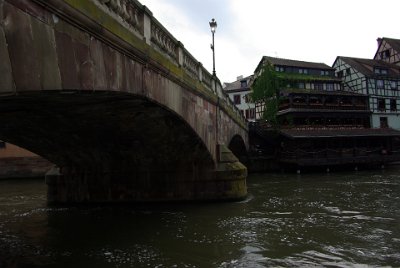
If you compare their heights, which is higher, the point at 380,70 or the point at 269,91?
the point at 380,70

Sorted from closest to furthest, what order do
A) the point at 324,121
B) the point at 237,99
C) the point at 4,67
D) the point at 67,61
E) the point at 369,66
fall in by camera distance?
the point at 4,67, the point at 67,61, the point at 324,121, the point at 369,66, the point at 237,99

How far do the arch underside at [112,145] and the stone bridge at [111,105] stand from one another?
0.04 metres

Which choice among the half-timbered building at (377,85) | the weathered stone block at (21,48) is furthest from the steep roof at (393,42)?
the weathered stone block at (21,48)

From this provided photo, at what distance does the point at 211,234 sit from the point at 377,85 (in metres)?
45.1

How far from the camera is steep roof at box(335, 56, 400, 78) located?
50225 millimetres

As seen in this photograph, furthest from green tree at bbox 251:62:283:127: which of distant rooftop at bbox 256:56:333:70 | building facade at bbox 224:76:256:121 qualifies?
building facade at bbox 224:76:256:121

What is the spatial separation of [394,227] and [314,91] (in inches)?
1389

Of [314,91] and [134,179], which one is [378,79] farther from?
[134,179]

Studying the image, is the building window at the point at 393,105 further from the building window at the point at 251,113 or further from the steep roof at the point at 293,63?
the building window at the point at 251,113

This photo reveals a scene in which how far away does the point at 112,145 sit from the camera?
1576cm

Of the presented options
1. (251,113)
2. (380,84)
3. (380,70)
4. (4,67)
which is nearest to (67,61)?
(4,67)

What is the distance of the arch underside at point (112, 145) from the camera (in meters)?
10.2

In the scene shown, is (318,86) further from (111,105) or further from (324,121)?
(111,105)

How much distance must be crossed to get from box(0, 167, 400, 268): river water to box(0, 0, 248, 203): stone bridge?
1352mm
